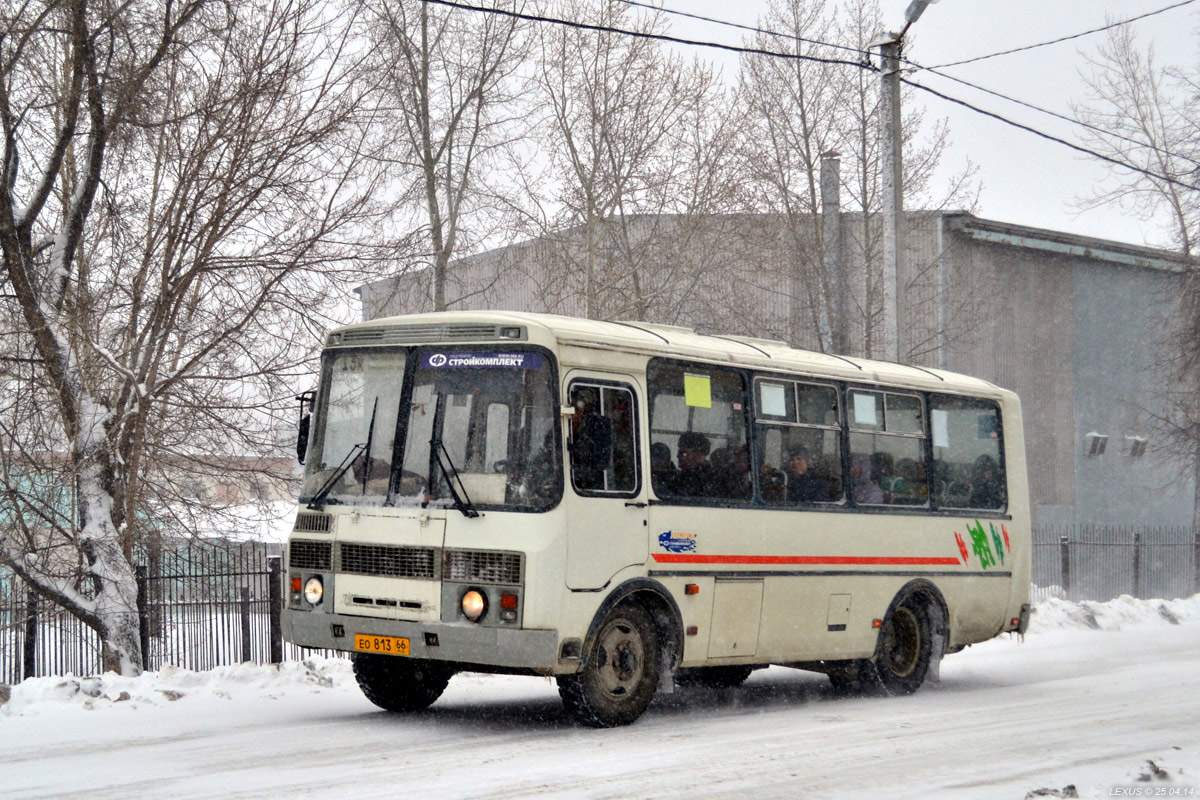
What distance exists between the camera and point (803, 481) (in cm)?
1263

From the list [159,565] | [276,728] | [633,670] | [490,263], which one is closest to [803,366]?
[633,670]

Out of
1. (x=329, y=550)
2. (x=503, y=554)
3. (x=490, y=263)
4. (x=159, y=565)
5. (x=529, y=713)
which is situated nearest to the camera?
(x=503, y=554)

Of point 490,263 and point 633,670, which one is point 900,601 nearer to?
point 633,670

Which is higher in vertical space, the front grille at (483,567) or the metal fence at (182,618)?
the front grille at (483,567)

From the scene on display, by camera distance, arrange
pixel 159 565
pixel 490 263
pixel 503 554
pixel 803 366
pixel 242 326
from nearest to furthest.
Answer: pixel 503 554 < pixel 803 366 < pixel 242 326 < pixel 159 565 < pixel 490 263

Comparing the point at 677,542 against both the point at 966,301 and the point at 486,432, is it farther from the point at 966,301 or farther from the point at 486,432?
the point at 966,301

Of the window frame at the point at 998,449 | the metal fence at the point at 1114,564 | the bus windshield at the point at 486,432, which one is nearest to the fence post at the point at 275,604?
the bus windshield at the point at 486,432

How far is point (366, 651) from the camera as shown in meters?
10.3

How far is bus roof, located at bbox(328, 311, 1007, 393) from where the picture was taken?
1047cm

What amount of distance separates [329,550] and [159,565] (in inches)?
203

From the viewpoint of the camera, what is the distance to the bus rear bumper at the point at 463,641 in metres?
9.76

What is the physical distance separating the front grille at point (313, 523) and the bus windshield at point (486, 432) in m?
0.71

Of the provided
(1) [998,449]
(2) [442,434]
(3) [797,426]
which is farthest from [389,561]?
(1) [998,449]

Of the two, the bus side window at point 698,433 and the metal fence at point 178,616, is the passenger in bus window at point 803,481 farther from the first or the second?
the metal fence at point 178,616
